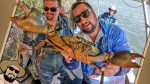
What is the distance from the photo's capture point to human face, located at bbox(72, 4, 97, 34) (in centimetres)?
158

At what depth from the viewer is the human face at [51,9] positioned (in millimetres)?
1654

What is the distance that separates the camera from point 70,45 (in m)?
1.62

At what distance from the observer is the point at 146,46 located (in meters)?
1.51

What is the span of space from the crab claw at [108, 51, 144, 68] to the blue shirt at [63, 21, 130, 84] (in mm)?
21

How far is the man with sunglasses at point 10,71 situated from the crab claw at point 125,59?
1.69 feet

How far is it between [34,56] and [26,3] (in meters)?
0.28

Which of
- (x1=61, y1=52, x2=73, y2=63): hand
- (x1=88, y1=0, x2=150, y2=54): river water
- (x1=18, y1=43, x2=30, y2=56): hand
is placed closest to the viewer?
(x1=88, y1=0, x2=150, y2=54): river water

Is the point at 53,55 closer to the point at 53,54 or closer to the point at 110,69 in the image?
the point at 53,54

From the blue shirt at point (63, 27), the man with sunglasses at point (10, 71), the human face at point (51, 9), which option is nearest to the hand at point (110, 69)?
the blue shirt at point (63, 27)

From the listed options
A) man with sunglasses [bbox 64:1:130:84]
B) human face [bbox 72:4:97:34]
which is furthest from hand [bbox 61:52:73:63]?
human face [bbox 72:4:97:34]

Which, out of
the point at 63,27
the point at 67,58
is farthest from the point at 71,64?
the point at 63,27

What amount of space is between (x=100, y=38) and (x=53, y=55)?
26 cm

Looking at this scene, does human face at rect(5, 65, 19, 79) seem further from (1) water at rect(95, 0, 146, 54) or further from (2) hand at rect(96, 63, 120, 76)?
(1) water at rect(95, 0, 146, 54)

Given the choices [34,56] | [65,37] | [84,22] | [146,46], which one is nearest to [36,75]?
[34,56]
